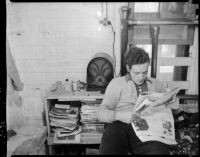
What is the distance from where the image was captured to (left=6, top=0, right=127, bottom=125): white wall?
2332mm

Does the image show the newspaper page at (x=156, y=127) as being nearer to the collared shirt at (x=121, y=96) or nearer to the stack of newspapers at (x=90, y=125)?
the collared shirt at (x=121, y=96)

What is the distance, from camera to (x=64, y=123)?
2193mm

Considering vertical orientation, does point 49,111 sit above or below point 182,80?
below

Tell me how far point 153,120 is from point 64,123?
1011 mm

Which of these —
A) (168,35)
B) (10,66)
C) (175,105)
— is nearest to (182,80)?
(168,35)

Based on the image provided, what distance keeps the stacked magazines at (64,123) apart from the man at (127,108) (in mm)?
516

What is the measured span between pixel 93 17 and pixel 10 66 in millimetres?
1041

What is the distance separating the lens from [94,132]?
2.27 metres

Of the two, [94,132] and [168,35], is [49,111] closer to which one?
[94,132]

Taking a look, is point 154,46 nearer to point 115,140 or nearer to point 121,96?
point 121,96

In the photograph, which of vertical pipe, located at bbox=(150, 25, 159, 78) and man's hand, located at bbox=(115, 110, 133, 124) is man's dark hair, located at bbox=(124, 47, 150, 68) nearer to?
man's hand, located at bbox=(115, 110, 133, 124)

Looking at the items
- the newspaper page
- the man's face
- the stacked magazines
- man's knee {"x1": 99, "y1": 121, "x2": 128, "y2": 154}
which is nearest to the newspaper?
the newspaper page

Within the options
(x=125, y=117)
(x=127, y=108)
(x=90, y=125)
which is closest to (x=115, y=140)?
(x=125, y=117)

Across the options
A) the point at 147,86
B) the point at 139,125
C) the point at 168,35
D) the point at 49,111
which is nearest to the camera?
the point at 139,125
